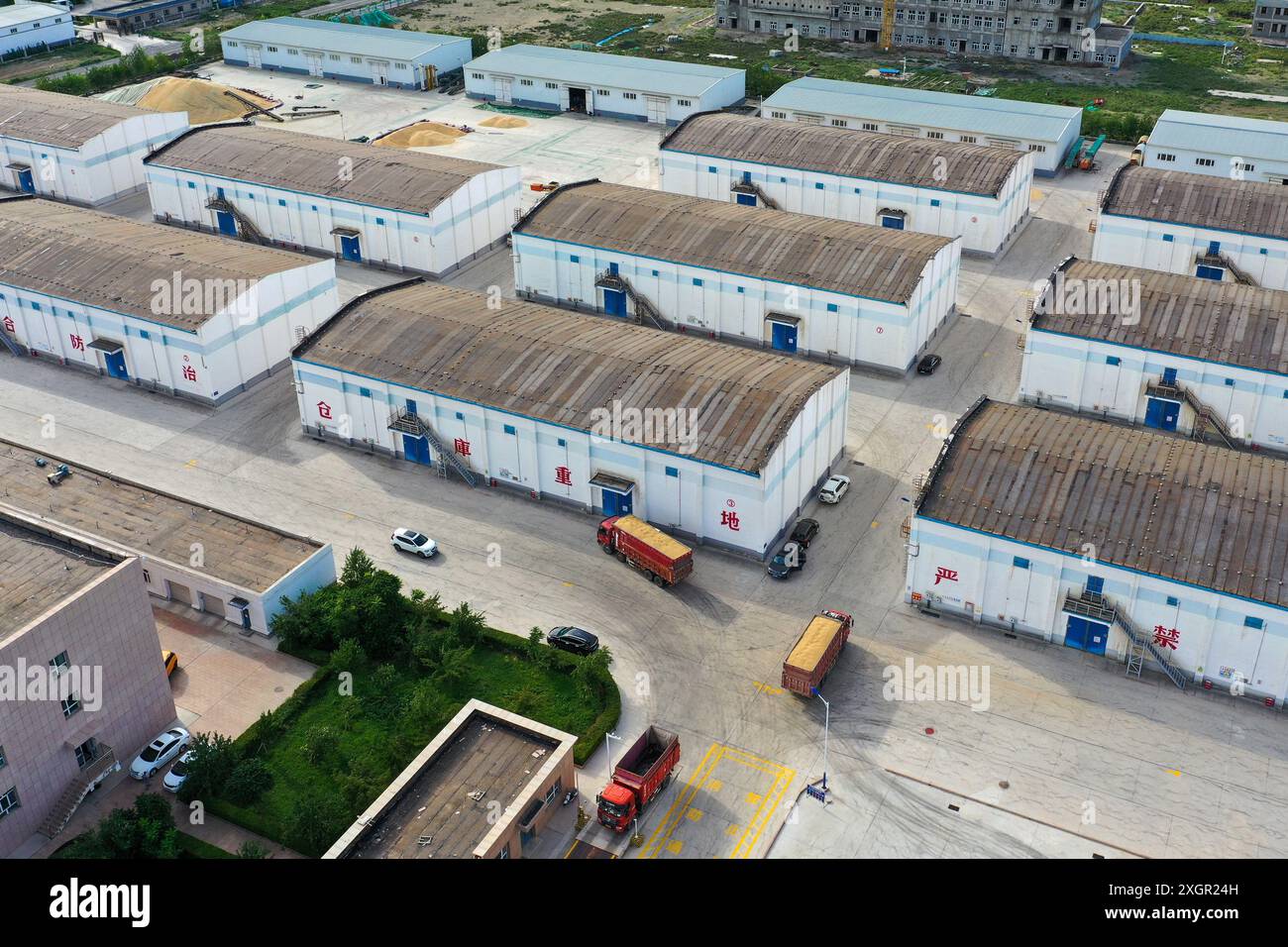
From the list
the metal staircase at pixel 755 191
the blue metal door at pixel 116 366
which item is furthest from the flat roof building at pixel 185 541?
the metal staircase at pixel 755 191

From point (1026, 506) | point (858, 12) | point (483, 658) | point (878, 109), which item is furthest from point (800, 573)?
point (858, 12)

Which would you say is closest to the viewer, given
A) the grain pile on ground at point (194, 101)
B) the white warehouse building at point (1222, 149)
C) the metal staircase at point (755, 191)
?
the metal staircase at point (755, 191)

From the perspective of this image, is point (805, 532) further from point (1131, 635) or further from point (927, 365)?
point (927, 365)

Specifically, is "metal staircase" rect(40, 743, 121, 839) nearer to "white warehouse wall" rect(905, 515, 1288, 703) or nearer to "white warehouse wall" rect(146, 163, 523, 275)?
"white warehouse wall" rect(905, 515, 1288, 703)

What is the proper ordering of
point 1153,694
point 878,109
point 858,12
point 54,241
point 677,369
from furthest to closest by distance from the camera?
point 858,12, point 878,109, point 54,241, point 677,369, point 1153,694

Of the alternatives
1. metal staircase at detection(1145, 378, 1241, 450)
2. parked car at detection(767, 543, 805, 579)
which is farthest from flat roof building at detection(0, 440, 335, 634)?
metal staircase at detection(1145, 378, 1241, 450)

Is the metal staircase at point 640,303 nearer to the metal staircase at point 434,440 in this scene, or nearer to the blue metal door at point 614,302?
the blue metal door at point 614,302
